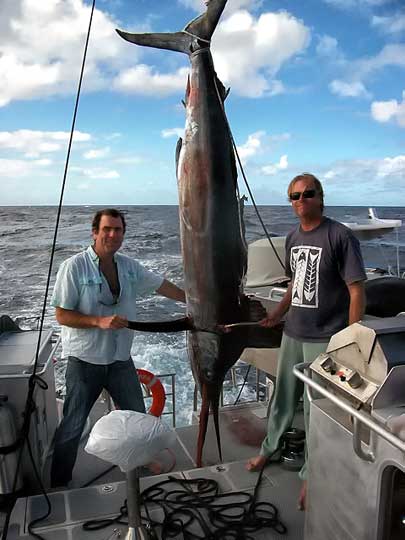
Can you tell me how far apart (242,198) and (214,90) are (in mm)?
528

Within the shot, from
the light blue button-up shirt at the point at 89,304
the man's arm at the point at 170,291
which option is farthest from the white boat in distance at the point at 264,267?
the light blue button-up shirt at the point at 89,304

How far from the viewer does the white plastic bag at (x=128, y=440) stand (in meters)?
1.88

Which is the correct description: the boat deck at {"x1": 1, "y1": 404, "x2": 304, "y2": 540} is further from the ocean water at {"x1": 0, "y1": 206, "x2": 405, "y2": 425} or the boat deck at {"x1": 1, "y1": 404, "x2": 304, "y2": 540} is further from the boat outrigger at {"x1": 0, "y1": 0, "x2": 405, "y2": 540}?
the ocean water at {"x1": 0, "y1": 206, "x2": 405, "y2": 425}

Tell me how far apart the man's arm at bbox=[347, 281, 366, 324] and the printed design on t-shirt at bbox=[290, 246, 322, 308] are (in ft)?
0.65

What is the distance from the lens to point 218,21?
2.25m

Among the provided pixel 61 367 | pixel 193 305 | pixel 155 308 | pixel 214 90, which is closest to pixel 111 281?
pixel 193 305

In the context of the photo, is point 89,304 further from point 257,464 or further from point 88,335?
point 257,464

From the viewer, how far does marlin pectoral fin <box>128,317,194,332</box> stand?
2.48 m

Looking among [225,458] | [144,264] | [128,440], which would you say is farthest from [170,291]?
[144,264]

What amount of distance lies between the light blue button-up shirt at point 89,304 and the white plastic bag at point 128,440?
40.5 inches

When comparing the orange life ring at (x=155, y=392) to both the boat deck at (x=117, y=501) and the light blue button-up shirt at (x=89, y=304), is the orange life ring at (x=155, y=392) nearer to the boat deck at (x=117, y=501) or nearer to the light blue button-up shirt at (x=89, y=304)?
the boat deck at (x=117, y=501)

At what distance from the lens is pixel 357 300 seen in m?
2.41

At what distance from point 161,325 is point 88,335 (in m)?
0.68

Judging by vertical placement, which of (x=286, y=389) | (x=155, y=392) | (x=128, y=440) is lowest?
(x=155, y=392)
